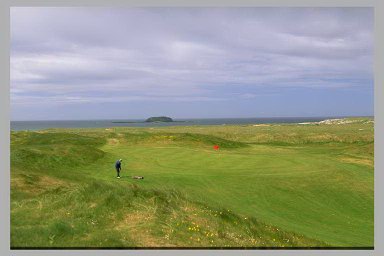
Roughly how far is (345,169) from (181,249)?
2165 cm

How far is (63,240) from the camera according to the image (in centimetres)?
1247

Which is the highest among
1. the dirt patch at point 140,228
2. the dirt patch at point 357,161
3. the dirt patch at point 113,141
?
the dirt patch at point 113,141

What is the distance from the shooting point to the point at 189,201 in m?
17.6

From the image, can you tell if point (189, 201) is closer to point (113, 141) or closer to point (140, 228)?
point (140, 228)

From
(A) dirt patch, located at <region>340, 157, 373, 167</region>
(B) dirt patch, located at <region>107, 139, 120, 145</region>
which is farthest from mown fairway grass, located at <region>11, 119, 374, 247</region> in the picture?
(B) dirt patch, located at <region>107, 139, 120, 145</region>

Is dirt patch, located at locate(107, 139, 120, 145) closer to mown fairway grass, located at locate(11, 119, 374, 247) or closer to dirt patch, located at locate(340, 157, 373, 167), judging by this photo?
mown fairway grass, located at locate(11, 119, 374, 247)

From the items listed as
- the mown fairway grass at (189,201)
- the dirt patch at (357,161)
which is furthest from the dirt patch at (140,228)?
the dirt patch at (357,161)

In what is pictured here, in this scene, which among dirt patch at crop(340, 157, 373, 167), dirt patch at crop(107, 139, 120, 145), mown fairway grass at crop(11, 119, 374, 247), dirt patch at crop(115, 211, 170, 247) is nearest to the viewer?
dirt patch at crop(115, 211, 170, 247)

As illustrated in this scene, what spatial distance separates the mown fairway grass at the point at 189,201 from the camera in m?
13.3

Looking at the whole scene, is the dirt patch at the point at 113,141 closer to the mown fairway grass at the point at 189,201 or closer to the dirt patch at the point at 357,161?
the mown fairway grass at the point at 189,201

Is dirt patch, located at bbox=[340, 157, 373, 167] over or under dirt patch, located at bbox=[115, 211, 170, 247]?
over

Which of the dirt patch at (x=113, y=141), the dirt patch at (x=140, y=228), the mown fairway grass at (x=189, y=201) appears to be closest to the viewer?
the dirt patch at (x=140, y=228)

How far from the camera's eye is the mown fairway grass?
13305mm

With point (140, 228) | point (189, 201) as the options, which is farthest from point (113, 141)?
point (140, 228)
